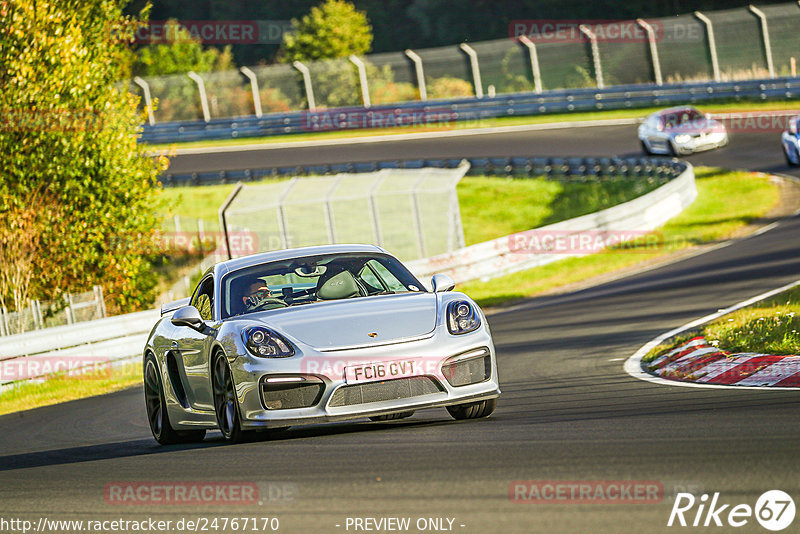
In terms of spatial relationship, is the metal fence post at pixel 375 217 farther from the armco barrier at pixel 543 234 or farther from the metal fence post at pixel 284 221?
the armco barrier at pixel 543 234

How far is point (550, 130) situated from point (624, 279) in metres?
23.6

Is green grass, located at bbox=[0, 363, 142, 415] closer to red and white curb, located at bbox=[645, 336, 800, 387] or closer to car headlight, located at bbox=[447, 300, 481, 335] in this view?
red and white curb, located at bbox=[645, 336, 800, 387]

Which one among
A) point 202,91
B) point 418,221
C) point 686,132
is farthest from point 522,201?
point 202,91

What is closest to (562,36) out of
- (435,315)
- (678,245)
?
(678,245)

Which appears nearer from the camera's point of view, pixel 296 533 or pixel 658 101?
pixel 296 533

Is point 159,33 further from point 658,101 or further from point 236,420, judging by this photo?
point 236,420

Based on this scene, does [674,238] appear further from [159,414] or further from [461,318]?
[461,318]

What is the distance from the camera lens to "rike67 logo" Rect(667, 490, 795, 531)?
477 centimetres

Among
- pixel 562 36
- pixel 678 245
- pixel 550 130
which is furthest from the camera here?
pixel 562 36

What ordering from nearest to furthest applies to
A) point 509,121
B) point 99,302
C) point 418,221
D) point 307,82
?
1. point 99,302
2. point 418,221
3. point 509,121
4. point 307,82

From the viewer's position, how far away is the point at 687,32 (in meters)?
45.8

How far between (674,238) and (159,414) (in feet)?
57.8

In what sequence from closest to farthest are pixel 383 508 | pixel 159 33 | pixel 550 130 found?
pixel 383 508 < pixel 550 130 < pixel 159 33

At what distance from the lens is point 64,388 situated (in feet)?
52.8
